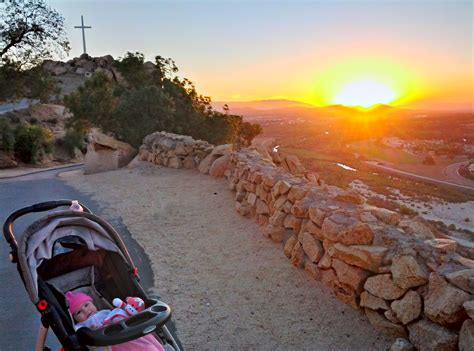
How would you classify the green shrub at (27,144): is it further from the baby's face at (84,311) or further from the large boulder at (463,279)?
the large boulder at (463,279)

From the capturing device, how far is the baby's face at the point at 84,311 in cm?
324

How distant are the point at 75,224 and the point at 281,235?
366 cm

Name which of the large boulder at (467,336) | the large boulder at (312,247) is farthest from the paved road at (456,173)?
the large boulder at (467,336)

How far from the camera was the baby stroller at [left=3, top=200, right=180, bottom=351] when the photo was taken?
Result: 2965 millimetres

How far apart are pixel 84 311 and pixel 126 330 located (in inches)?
38.6

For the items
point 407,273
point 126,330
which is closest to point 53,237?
point 126,330

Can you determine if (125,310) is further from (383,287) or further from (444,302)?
(444,302)

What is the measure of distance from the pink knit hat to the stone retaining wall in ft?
9.16

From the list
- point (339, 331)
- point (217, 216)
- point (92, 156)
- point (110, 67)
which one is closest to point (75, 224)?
point (339, 331)

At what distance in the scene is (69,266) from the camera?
3.75 m

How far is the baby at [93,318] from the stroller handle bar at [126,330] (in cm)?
26

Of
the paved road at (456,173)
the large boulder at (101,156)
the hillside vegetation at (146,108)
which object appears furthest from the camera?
the hillside vegetation at (146,108)

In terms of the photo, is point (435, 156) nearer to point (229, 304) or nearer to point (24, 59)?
point (229, 304)

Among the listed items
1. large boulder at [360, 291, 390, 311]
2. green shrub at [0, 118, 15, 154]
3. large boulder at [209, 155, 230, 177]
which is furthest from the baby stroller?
green shrub at [0, 118, 15, 154]
